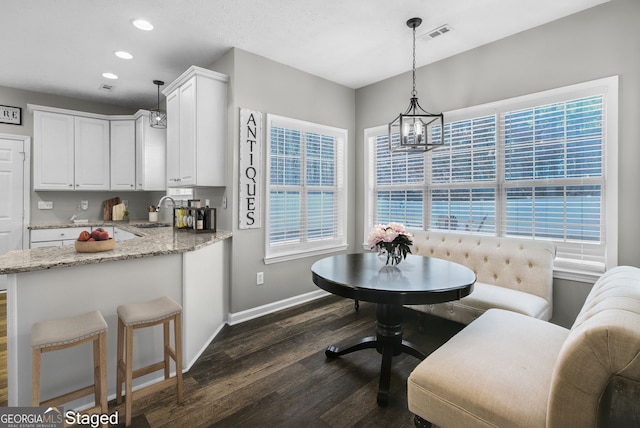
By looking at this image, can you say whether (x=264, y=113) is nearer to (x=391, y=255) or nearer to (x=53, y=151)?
(x=391, y=255)

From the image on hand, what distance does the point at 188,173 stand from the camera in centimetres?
325

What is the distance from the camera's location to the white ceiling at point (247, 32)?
250 centimetres

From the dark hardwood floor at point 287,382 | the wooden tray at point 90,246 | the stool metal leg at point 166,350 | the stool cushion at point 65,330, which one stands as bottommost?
the dark hardwood floor at point 287,382

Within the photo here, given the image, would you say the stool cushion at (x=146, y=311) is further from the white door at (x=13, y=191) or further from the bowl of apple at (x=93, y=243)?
the white door at (x=13, y=191)

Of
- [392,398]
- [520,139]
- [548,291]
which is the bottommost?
[392,398]

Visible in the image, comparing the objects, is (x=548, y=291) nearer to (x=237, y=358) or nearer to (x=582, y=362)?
(x=582, y=362)

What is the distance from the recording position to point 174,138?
11.6ft

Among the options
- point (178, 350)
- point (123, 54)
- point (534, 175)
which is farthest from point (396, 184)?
point (123, 54)

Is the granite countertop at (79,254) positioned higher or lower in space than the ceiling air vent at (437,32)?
lower

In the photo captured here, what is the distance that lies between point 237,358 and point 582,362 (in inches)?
87.1

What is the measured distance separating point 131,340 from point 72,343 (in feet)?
0.87

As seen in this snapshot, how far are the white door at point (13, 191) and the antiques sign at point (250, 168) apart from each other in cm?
346

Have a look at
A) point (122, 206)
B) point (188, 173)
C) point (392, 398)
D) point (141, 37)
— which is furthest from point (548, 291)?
point (122, 206)

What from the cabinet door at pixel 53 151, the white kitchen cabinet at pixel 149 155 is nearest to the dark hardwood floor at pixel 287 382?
the white kitchen cabinet at pixel 149 155
